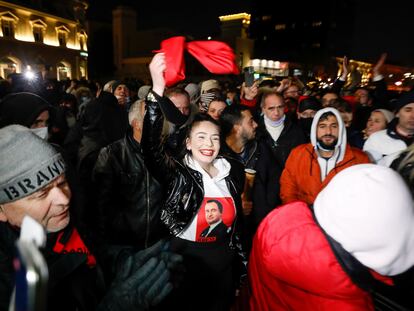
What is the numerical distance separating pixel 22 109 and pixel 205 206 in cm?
201

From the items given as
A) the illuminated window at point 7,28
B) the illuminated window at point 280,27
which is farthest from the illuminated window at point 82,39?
the illuminated window at point 280,27

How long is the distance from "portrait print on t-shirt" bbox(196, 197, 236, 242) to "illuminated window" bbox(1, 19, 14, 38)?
37.9 meters

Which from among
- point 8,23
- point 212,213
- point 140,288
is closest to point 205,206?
point 212,213

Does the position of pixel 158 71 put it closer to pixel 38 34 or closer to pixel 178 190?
pixel 178 190

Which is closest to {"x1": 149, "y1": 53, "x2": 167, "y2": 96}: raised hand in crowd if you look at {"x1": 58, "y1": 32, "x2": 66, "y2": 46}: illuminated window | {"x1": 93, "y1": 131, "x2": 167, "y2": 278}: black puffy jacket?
{"x1": 93, "y1": 131, "x2": 167, "y2": 278}: black puffy jacket

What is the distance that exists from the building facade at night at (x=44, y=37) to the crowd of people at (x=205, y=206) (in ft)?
94.5

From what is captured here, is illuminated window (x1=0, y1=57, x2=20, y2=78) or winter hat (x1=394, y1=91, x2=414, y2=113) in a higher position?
illuminated window (x1=0, y1=57, x2=20, y2=78)

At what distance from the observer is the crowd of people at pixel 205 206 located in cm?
117

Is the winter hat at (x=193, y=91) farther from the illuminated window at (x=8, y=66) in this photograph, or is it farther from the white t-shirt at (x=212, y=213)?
the illuminated window at (x=8, y=66)

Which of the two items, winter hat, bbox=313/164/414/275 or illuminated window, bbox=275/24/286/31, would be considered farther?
illuminated window, bbox=275/24/286/31

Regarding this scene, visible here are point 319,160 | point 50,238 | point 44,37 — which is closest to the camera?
point 50,238

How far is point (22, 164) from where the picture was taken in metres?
1.32

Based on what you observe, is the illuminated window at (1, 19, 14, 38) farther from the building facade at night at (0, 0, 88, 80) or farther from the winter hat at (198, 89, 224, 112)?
the winter hat at (198, 89, 224, 112)

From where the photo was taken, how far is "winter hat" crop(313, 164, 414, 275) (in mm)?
1076
